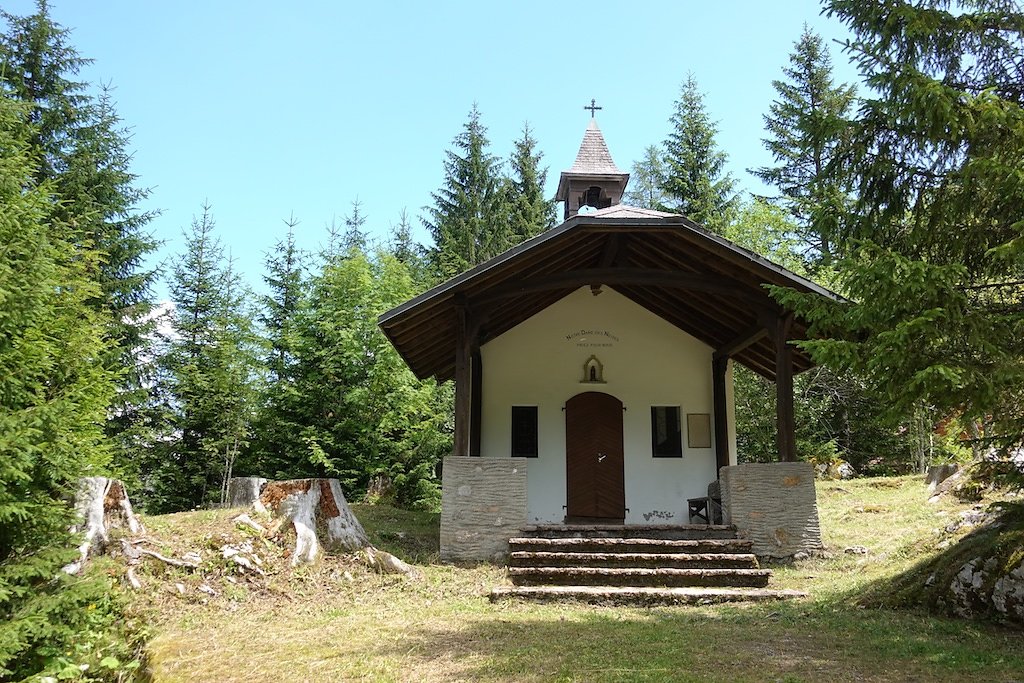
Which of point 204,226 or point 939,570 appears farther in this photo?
point 204,226

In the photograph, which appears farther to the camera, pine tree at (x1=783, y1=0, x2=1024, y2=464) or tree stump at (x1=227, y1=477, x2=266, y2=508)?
tree stump at (x1=227, y1=477, x2=266, y2=508)

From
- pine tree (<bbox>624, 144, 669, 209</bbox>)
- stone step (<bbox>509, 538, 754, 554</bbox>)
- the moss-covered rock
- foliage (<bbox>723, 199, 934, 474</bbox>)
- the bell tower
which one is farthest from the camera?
pine tree (<bbox>624, 144, 669, 209</bbox>)

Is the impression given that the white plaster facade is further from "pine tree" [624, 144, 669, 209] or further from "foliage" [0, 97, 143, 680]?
"pine tree" [624, 144, 669, 209]

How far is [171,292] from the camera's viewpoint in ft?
68.7

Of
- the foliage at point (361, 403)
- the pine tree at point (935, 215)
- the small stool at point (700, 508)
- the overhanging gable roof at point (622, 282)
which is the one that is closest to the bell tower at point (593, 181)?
the overhanging gable roof at point (622, 282)

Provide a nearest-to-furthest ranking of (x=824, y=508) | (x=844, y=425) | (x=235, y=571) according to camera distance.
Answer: (x=235, y=571) < (x=824, y=508) < (x=844, y=425)

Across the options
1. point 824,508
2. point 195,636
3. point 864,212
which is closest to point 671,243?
point 864,212

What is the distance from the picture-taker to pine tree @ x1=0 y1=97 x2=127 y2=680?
5.70 meters

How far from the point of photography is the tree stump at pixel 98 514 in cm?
695

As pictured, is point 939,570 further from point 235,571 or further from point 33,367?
point 33,367

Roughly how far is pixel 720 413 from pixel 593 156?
6274mm

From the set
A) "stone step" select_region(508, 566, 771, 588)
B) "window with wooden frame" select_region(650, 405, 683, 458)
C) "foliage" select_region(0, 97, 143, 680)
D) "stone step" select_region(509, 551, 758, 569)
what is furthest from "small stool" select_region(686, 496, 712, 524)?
"foliage" select_region(0, 97, 143, 680)

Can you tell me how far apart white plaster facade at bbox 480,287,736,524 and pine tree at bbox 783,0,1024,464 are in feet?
20.2

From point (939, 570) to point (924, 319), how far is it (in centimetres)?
320
